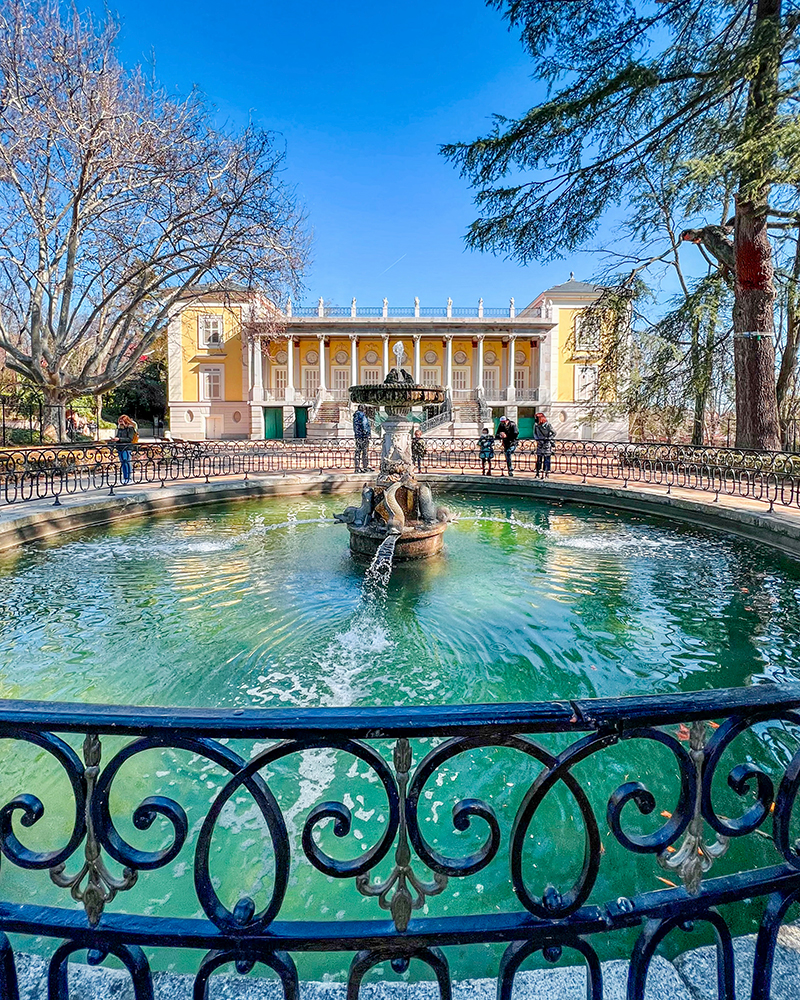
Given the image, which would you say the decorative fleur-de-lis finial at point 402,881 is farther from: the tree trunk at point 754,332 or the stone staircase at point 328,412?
the stone staircase at point 328,412

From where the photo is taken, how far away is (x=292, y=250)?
16938mm

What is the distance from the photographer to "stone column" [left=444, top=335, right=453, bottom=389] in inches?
1514

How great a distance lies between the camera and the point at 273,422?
39.7 meters

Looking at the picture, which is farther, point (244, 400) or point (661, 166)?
point (244, 400)

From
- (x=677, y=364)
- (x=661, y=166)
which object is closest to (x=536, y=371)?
(x=677, y=364)

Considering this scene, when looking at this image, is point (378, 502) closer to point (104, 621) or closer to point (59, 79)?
point (104, 621)

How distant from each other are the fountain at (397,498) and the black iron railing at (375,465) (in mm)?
5769

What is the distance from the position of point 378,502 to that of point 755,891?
6769mm

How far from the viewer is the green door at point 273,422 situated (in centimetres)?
3922

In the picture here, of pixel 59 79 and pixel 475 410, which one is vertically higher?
pixel 59 79

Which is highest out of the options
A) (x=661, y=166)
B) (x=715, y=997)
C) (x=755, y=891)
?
(x=661, y=166)

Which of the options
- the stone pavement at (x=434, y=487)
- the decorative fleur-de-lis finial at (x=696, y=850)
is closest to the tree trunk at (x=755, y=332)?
the stone pavement at (x=434, y=487)

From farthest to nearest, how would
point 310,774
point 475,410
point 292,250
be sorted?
point 475,410
point 292,250
point 310,774

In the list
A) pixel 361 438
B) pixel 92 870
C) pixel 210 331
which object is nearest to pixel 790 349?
pixel 361 438
